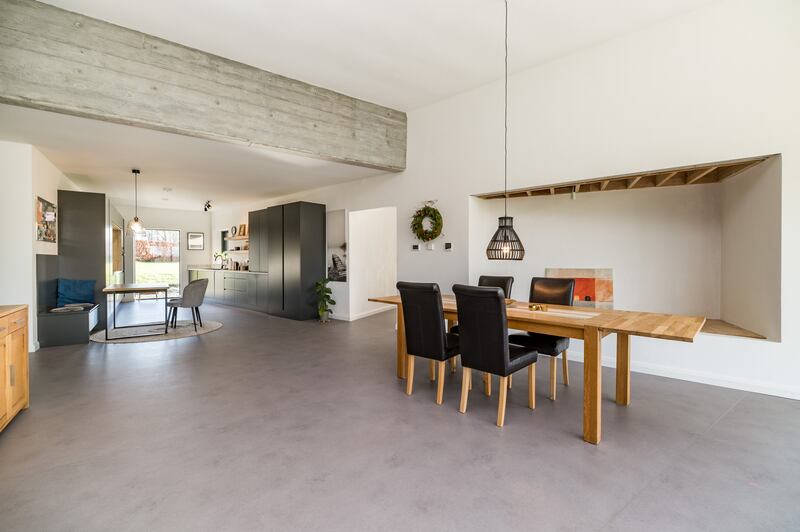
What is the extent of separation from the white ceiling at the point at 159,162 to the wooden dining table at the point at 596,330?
362 cm

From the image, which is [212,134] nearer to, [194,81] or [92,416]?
[194,81]

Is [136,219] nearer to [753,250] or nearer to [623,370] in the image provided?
[623,370]

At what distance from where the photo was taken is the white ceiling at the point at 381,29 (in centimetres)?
322

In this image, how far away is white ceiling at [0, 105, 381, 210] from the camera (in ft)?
13.2

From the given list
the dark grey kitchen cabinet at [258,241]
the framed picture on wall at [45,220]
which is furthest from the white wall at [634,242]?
the framed picture on wall at [45,220]

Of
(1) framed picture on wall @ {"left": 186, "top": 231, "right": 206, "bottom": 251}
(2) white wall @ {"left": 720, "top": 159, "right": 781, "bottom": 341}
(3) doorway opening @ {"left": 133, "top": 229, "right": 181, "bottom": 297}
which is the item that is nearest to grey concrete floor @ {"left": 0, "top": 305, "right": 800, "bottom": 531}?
(2) white wall @ {"left": 720, "top": 159, "right": 781, "bottom": 341}

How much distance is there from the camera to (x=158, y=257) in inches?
428

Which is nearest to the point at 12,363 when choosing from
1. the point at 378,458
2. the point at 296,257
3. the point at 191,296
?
the point at 378,458

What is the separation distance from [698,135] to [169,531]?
15.2 feet

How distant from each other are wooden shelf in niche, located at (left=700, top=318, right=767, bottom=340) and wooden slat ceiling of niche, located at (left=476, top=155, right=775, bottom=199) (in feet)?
4.80

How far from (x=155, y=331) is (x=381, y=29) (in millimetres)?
5557

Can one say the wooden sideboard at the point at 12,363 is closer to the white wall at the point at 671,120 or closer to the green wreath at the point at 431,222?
the green wreath at the point at 431,222

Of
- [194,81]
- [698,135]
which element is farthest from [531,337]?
[194,81]

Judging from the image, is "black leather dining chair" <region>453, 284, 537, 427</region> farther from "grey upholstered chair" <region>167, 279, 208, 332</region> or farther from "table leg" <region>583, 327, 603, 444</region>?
"grey upholstered chair" <region>167, 279, 208, 332</region>
